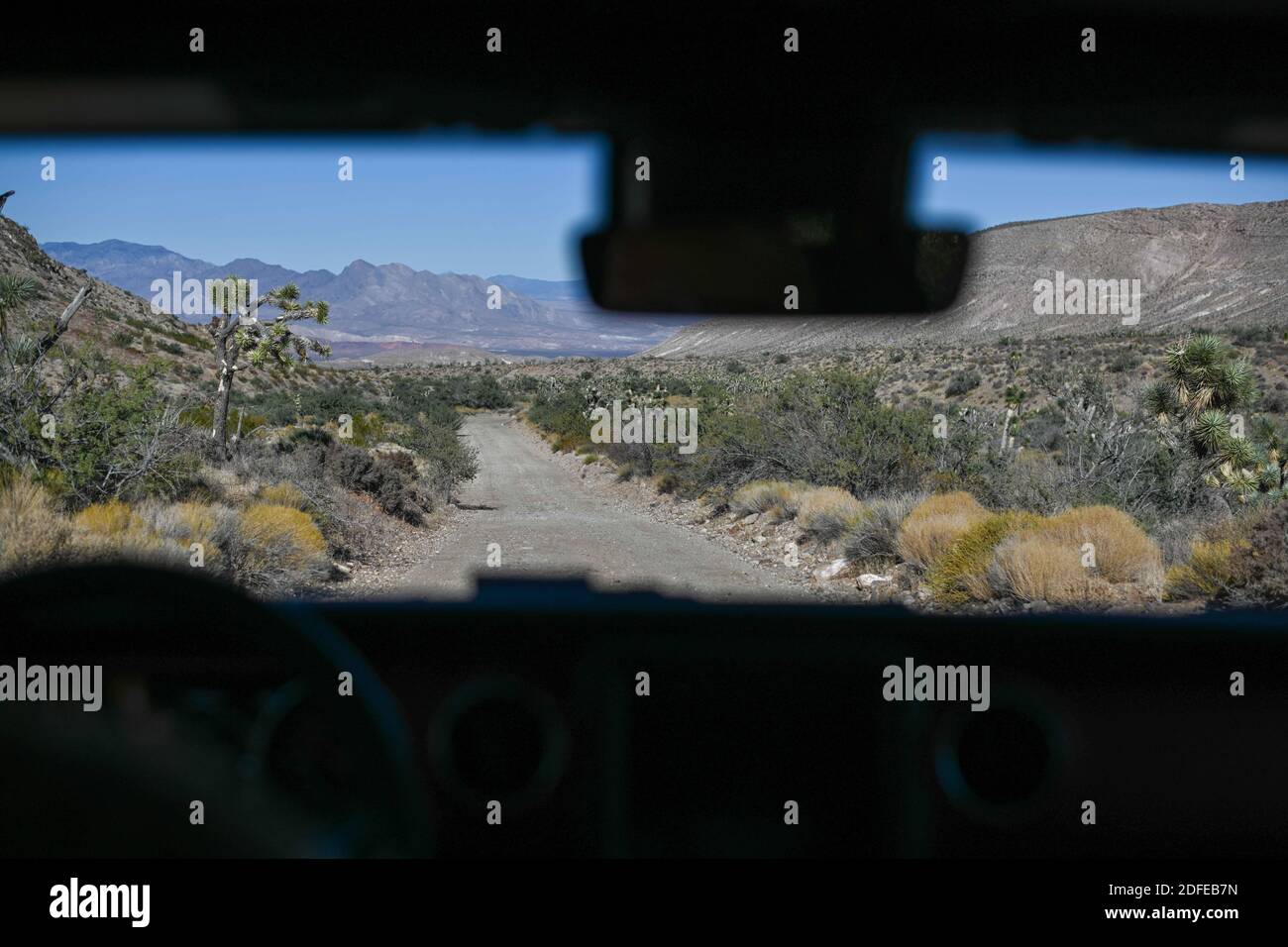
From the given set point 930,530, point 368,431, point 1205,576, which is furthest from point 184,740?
point 368,431

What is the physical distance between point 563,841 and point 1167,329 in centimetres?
5927

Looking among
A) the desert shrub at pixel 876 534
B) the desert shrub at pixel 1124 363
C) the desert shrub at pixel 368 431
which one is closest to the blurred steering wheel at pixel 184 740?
the desert shrub at pixel 876 534

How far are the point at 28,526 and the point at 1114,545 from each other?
259 inches

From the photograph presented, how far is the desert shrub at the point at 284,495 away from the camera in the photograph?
870 centimetres

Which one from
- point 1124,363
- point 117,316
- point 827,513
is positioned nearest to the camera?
point 827,513

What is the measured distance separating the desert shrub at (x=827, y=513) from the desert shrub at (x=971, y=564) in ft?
6.95

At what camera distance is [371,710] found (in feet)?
6.07

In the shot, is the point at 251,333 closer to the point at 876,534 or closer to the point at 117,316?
the point at 876,534

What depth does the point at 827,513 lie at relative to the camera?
408 inches

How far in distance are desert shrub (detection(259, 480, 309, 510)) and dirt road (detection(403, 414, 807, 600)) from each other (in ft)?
3.70

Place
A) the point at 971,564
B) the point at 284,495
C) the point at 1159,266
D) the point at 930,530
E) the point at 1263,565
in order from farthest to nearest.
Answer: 1. the point at 1159,266
2. the point at 284,495
3. the point at 930,530
4. the point at 971,564
5. the point at 1263,565

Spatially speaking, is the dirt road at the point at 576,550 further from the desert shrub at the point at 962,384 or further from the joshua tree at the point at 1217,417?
the desert shrub at the point at 962,384
